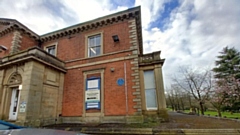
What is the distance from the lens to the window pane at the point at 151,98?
32.2ft

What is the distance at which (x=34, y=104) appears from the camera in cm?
874

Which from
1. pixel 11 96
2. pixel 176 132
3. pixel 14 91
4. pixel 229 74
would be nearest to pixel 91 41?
pixel 14 91

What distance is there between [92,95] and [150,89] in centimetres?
477

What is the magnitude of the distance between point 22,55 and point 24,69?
124 cm

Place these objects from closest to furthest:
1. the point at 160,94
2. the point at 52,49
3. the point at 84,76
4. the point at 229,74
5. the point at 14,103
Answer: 1. the point at 160,94
2. the point at 14,103
3. the point at 84,76
4. the point at 52,49
5. the point at 229,74

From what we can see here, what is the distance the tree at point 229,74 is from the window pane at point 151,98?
1656cm

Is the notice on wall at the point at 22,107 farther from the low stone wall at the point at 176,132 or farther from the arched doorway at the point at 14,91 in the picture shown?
the low stone wall at the point at 176,132

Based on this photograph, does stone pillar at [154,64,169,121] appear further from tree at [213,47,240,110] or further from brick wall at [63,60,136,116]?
tree at [213,47,240,110]

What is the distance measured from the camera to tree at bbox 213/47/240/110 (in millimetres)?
19562

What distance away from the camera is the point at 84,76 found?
11648 mm

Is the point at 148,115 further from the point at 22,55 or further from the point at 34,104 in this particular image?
the point at 22,55

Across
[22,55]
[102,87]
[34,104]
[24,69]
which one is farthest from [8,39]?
[102,87]

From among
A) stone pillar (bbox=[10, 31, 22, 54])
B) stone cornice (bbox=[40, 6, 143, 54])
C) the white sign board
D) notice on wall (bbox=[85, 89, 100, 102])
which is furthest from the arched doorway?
stone cornice (bbox=[40, 6, 143, 54])

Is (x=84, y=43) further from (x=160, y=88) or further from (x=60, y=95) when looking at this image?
(x=160, y=88)
